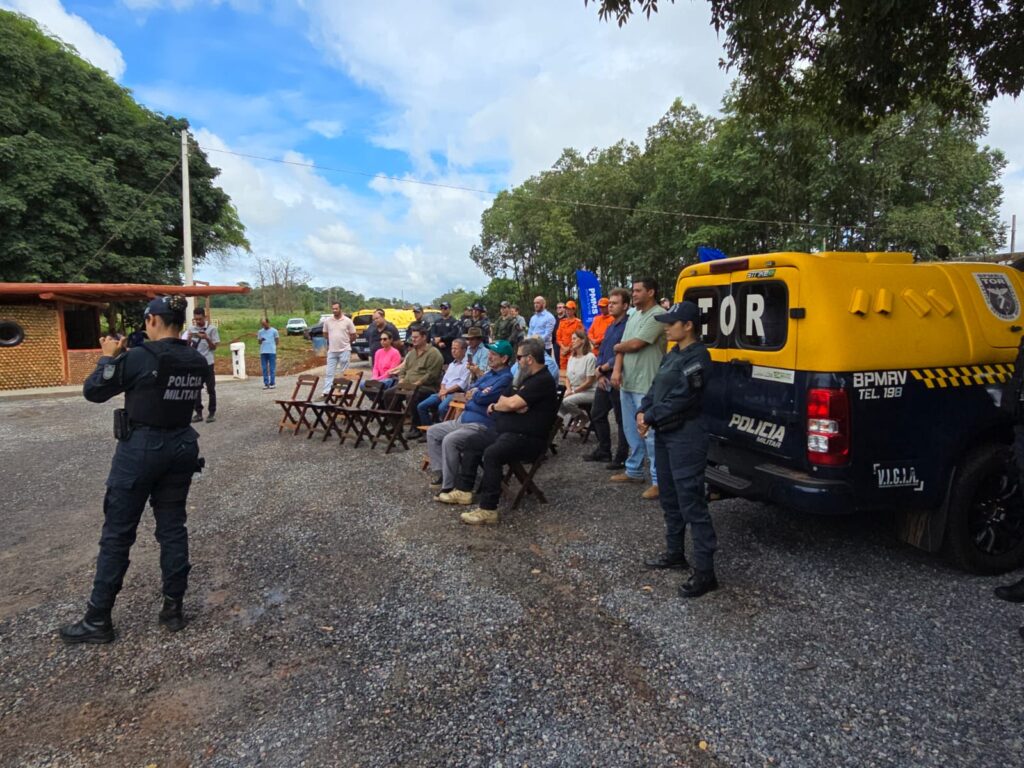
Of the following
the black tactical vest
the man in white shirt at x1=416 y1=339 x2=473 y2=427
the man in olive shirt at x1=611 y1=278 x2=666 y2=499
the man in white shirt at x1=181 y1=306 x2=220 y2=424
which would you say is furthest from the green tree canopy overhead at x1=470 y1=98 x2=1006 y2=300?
the man in white shirt at x1=181 y1=306 x2=220 y2=424

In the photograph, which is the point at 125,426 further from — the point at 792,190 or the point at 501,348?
the point at 792,190

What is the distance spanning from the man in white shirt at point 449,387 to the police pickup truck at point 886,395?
4.03 meters

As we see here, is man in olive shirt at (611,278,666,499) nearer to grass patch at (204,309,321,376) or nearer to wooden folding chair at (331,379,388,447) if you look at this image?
wooden folding chair at (331,379,388,447)

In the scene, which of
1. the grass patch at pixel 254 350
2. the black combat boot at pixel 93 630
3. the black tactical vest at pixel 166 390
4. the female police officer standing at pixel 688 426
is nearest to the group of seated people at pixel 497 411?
the female police officer standing at pixel 688 426

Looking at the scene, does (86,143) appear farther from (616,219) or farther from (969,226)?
(969,226)

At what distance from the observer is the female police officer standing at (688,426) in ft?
11.4

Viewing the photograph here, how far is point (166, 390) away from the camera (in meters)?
3.14

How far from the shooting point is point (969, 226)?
64.8 feet

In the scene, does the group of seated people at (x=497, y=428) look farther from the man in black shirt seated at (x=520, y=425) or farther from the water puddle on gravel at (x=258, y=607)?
the water puddle on gravel at (x=258, y=607)

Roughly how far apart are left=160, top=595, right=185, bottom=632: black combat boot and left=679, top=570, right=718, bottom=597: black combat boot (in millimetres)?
2851

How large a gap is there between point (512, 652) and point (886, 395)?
2485 mm

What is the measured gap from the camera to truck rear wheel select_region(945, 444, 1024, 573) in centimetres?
355

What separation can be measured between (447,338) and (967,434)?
8323 millimetres

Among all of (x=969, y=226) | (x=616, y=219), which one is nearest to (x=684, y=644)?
(x=969, y=226)
